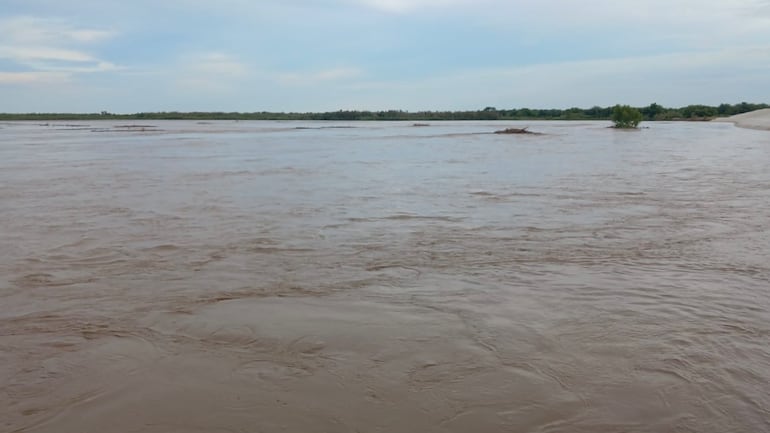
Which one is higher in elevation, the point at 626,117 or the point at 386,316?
the point at 626,117

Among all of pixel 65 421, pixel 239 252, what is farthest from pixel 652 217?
pixel 65 421

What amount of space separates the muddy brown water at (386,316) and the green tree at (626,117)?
143ft

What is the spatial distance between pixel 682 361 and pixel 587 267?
94.5 inches

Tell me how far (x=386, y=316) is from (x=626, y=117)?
5112 centimetres

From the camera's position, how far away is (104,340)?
4285mm

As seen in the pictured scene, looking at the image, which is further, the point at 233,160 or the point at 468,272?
the point at 233,160

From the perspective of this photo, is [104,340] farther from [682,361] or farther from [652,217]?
[652,217]

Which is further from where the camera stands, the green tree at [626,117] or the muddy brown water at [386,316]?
the green tree at [626,117]

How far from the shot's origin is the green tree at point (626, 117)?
50.8 m

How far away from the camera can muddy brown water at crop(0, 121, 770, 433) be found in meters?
3.28

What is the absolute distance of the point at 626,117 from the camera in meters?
50.8

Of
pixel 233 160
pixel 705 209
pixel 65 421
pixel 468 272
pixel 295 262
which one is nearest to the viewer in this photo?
pixel 65 421

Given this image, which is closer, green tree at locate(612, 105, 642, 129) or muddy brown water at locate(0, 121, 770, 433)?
muddy brown water at locate(0, 121, 770, 433)

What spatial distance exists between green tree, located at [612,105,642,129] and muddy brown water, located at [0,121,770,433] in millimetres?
43437
